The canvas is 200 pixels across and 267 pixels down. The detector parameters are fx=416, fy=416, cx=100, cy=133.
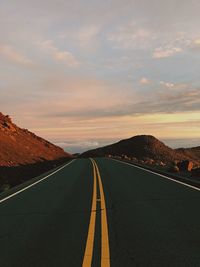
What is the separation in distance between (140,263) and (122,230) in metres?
2.45

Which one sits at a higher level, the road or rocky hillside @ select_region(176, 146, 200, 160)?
rocky hillside @ select_region(176, 146, 200, 160)

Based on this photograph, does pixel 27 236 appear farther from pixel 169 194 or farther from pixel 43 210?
pixel 169 194

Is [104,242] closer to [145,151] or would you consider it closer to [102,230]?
[102,230]

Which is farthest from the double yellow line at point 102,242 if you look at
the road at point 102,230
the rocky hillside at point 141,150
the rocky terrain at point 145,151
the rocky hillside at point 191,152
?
the rocky hillside at point 191,152

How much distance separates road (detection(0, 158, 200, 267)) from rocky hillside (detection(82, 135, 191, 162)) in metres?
98.2

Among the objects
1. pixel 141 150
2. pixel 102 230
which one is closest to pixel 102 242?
pixel 102 230

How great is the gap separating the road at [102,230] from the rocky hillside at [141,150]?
98153mm

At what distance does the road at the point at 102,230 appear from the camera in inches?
260

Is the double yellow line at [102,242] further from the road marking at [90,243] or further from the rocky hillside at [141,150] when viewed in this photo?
the rocky hillside at [141,150]

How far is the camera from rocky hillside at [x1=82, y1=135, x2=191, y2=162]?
383ft

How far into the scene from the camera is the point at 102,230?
8.77m

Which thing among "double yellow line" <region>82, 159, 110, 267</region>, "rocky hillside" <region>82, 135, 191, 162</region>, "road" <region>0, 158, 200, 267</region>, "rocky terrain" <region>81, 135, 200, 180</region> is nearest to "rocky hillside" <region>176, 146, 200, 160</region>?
"rocky terrain" <region>81, 135, 200, 180</region>

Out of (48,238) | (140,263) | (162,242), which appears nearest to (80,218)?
(48,238)

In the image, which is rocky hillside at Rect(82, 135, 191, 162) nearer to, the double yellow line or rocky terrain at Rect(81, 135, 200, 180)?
rocky terrain at Rect(81, 135, 200, 180)
